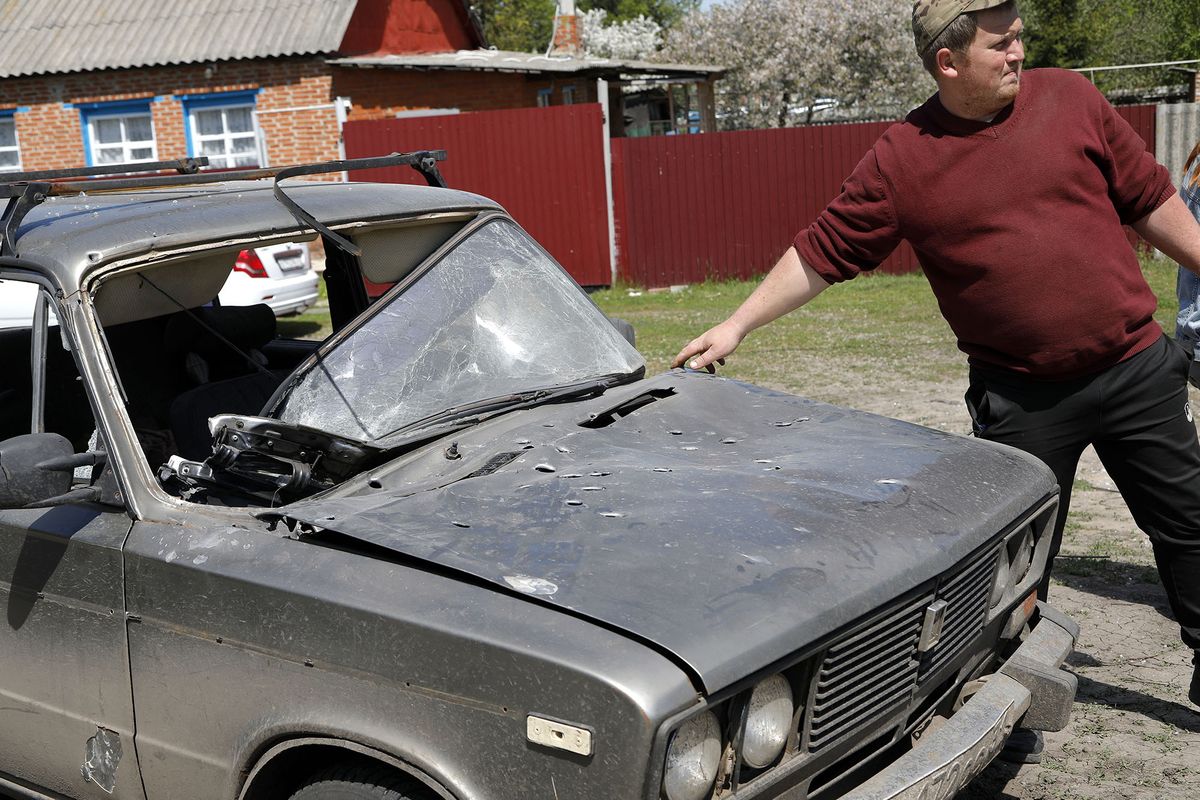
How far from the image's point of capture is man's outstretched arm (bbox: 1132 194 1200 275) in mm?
3635

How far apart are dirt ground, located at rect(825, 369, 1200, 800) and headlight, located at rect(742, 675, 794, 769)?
5.09ft

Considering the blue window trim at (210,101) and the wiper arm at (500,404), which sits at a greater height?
the blue window trim at (210,101)

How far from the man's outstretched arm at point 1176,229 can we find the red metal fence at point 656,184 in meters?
11.3

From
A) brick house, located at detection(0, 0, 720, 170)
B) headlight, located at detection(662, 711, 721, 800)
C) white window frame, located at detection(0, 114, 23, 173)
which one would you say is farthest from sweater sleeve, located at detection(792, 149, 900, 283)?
white window frame, located at detection(0, 114, 23, 173)

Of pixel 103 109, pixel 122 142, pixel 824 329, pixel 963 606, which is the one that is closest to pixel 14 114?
pixel 103 109

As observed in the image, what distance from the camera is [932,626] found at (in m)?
2.58

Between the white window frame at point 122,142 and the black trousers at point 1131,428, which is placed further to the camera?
the white window frame at point 122,142

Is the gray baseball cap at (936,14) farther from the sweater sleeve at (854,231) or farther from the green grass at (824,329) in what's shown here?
the green grass at (824,329)

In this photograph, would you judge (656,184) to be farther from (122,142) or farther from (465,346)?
(465,346)

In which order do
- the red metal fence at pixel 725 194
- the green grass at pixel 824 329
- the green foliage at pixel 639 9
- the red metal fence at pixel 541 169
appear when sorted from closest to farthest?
the green grass at pixel 824 329 < the red metal fence at pixel 725 194 < the red metal fence at pixel 541 169 < the green foliage at pixel 639 9

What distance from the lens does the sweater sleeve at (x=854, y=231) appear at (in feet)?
11.7

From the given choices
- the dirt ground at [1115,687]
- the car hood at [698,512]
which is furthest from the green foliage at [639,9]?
the car hood at [698,512]

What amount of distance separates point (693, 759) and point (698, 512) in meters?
0.62

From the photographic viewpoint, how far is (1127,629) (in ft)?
15.5
